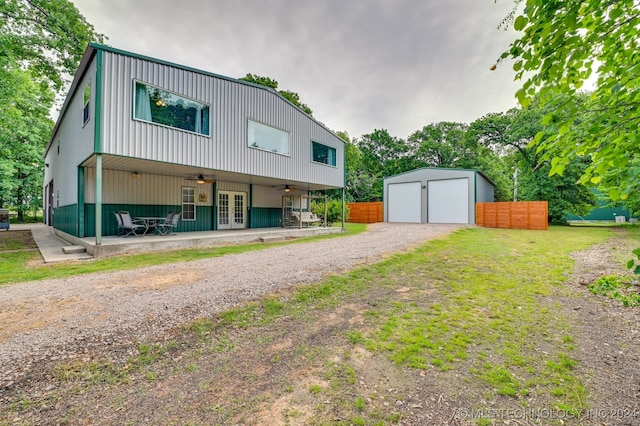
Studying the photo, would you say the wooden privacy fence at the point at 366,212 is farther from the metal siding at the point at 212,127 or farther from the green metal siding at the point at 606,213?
the green metal siding at the point at 606,213

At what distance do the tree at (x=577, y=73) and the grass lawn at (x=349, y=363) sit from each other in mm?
1628

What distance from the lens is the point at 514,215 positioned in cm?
1742

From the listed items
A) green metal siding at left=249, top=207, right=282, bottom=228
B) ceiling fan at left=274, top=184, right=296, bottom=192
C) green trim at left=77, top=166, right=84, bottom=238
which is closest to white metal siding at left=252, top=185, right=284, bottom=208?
ceiling fan at left=274, top=184, right=296, bottom=192

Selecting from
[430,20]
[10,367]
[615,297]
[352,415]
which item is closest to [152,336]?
[10,367]

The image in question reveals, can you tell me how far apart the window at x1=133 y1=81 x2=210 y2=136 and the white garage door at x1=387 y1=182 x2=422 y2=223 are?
16.7 m

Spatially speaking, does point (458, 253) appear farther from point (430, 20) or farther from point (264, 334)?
point (430, 20)

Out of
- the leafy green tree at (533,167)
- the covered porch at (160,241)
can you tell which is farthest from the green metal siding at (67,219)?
the leafy green tree at (533,167)

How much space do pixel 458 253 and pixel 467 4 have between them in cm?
773

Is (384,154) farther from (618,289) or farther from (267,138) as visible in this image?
(618,289)

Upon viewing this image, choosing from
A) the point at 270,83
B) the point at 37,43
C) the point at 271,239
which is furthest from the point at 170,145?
the point at 270,83

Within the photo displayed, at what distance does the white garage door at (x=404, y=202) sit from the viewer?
21562mm

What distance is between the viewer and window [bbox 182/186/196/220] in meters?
11.6

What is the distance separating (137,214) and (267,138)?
5.70 meters

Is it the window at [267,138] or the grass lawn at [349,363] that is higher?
the window at [267,138]
